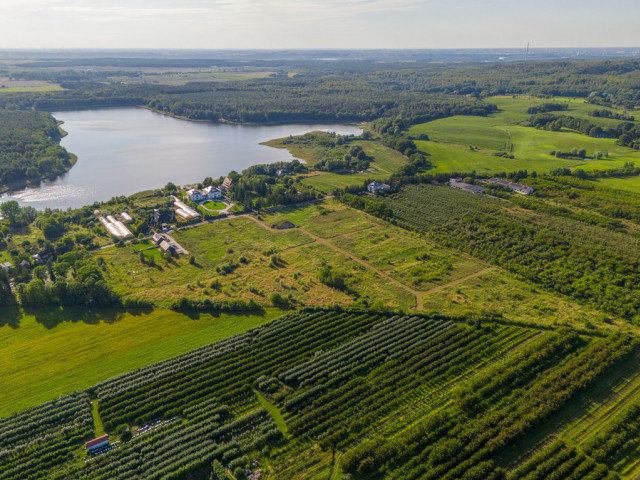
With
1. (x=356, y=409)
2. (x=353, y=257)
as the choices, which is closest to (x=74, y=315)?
(x=356, y=409)

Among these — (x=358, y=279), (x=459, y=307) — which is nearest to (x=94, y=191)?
(x=358, y=279)

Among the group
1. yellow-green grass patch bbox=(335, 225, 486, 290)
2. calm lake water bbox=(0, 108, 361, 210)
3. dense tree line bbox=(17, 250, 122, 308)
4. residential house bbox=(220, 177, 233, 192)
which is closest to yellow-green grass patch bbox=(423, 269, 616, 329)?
yellow-green grass patch bbox=(335, 225, 486, 290)

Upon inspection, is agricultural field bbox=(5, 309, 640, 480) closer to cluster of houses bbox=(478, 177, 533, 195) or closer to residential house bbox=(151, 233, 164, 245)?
residential house bbox=(151, 233, 164, 245)

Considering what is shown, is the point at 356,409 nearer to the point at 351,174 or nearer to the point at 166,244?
the point at 166,244

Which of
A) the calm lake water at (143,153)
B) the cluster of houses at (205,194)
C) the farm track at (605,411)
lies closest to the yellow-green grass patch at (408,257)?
the farm track at (605,411)

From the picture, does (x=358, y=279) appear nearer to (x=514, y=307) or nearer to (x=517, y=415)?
(x=514, y=307)

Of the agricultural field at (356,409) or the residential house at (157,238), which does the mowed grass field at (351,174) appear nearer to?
the residential house at (157,238)
